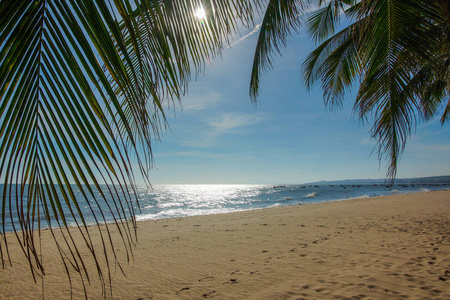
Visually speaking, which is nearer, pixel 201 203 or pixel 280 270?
pixel 280 270

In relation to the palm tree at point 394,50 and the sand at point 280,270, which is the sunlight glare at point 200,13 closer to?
the palm tree at point 394,50

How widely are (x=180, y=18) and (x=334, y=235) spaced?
258 inches

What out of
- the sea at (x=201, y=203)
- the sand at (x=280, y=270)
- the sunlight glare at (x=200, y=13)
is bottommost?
the sea at (x=201, y=203)

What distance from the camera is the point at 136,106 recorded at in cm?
93

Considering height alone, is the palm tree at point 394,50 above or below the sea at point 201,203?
above

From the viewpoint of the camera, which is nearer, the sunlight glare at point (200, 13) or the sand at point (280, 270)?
the sunlight glare at point (200, 13)

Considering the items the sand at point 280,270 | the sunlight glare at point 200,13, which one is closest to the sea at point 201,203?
the sunlight glare at point 200,13

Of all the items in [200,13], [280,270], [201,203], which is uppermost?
[200,13]

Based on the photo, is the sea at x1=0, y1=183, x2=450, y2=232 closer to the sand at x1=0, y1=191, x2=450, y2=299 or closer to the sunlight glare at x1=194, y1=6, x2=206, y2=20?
the sunlight glare at x1=194, y1=6, x2=206, y2=20

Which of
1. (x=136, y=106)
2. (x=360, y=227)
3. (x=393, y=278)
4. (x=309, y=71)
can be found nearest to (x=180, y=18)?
(x=136, y=106)

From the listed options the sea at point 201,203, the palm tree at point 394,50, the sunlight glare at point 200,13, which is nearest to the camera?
the sunlight glare at point 200,13

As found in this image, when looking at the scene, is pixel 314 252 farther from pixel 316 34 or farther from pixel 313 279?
pixel 316 34

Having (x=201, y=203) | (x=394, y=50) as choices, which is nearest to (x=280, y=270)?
(x=394, y=50)

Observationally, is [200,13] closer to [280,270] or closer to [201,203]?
[280,270]
